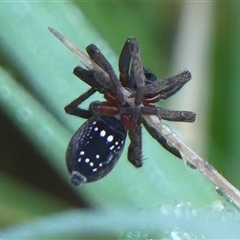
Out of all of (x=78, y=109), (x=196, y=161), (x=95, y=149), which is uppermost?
(x=78, y=109)

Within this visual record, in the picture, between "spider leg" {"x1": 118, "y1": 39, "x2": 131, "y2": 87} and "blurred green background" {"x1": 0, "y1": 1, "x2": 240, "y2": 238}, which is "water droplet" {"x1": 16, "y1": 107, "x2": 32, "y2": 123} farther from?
"spider leg" {"x1": 118, "y1": 39, "x2": 131, "y2": 87}

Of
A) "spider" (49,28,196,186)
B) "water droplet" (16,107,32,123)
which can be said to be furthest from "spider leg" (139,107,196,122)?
"water droplet" (16,107,32,123)

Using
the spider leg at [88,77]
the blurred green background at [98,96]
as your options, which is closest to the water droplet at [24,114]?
the blurred green background at [98,96]

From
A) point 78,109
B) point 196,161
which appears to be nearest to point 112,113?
point 78,109

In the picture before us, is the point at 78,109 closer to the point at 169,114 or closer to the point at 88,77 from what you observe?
the point at 88,77

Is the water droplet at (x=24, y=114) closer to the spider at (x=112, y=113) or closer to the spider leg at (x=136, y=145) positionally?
the spider at (x=112, y=113)

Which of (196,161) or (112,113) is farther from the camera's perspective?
(112,113)

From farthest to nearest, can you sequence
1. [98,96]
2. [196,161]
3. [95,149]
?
1. [98,96]
2. [95,149]
3. [196,161]
